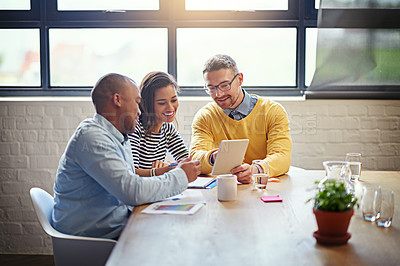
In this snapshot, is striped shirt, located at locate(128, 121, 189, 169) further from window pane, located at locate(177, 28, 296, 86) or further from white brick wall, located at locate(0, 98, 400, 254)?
window pane, located at locate(177, 28, 296, 86)

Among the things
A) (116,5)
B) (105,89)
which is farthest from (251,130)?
(116,5)

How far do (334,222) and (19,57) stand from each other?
3.05 m

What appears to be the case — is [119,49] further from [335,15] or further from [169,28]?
[335,15]

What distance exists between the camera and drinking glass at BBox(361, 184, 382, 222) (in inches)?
61.4

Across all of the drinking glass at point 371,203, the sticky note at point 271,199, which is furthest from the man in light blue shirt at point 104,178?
the drinking glass at point 371,203

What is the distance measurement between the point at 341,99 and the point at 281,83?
0.47m

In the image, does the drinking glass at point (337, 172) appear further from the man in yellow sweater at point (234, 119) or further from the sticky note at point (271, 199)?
the man in yellow sweater at point (234, 119)

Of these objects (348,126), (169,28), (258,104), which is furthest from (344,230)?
(169,28)

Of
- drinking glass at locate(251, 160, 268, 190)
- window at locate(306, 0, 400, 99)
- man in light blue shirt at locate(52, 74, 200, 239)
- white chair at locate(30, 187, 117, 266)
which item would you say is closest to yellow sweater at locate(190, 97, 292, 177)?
drinking glass at locate(251, 160, 268, 190)

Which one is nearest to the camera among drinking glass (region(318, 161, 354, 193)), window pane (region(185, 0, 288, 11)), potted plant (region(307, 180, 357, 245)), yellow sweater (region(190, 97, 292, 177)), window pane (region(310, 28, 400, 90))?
potted plant (region(307, 180, 357, 245))

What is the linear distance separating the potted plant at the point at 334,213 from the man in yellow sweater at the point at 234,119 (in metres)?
A: 1.28

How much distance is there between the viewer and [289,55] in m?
3.63

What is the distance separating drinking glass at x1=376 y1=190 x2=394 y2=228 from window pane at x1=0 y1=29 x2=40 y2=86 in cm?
292

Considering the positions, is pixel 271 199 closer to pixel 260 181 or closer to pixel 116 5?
pixel 260 181
